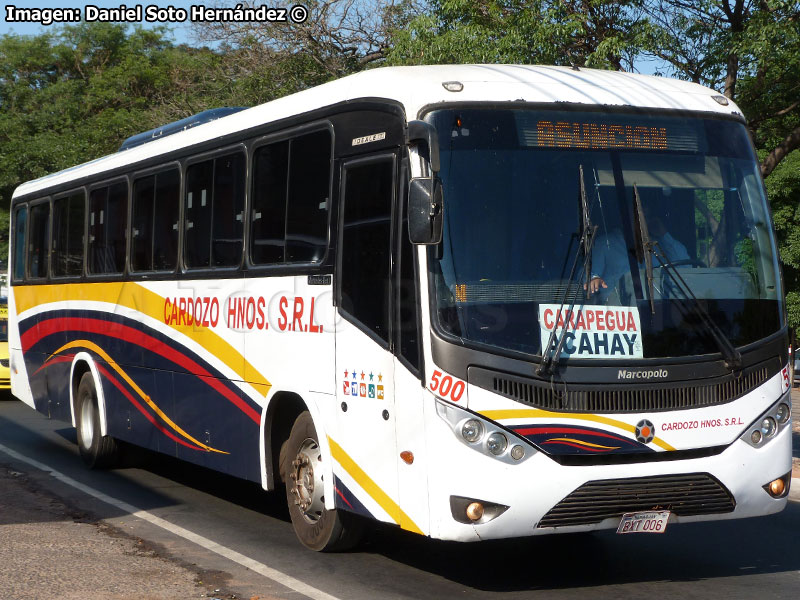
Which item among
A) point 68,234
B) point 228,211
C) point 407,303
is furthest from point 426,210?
point 68,234

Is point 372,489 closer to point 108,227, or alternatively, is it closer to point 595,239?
point 595,239

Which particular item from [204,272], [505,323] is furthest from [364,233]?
[204,272]

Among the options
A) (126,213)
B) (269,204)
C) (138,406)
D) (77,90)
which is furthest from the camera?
(77,90)

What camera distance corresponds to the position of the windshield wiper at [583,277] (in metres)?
6.91

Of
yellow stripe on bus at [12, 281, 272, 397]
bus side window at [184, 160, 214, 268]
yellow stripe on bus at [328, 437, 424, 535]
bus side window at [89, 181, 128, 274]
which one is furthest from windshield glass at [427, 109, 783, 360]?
bus side window at [89, 181, 128, 274]

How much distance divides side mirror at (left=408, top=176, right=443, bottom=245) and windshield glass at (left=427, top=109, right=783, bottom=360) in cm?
21

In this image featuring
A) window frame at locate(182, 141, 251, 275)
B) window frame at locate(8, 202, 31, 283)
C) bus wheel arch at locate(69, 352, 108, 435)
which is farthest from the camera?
window frame at locate(8, 202, 31, 283)

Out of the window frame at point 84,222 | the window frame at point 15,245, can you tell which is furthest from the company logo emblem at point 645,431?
the window frame at point 15,245

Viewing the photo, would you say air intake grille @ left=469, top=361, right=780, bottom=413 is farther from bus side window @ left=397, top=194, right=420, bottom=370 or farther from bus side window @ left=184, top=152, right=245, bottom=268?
bus side window @ left=184, top=152, right=245, bottom=268

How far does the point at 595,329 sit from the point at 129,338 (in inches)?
240

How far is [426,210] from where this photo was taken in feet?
22.4

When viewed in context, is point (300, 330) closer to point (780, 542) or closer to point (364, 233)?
point (364, 233)

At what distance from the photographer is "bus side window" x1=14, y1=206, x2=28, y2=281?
15.5 metres

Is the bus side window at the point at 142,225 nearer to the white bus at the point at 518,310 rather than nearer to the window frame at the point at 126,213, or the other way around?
the window frame at the point at 126,213
